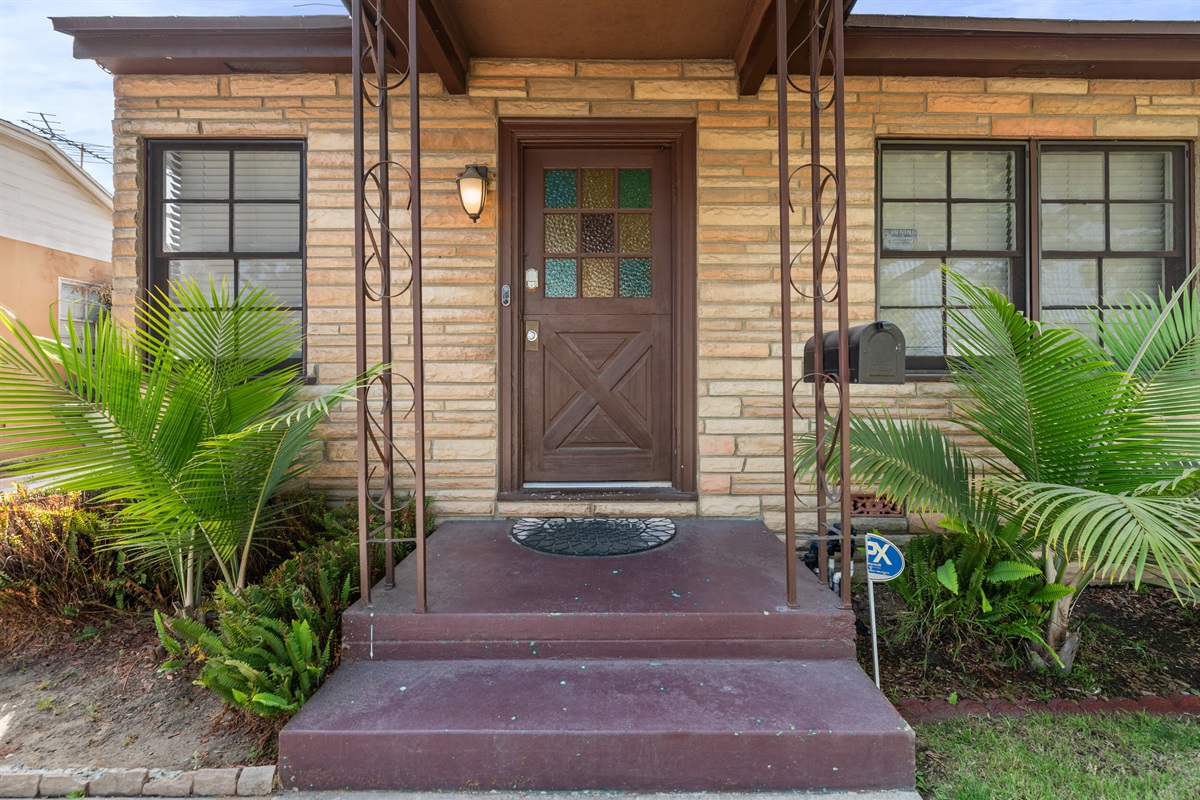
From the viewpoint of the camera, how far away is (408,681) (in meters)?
2.14

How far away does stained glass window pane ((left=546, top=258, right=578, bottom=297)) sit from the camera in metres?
3.72

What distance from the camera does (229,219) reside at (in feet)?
12.1

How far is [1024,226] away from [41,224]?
11579 millimetres

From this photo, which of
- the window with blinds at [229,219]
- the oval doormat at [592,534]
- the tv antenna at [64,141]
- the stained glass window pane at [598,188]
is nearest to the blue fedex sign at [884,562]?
the oval doormat at [592,534]

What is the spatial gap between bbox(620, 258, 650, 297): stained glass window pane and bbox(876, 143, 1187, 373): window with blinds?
138 centimetres

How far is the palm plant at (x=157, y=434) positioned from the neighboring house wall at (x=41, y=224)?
7.05 metres

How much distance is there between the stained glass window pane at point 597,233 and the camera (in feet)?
12.2

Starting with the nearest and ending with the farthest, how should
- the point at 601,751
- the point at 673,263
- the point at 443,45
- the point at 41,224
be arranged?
the point at 601,751 < the point at 443,45 < the point at 673,263 < the point at 41,224

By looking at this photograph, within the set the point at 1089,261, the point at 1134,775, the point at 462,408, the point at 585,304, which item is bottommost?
the point at 1134,775

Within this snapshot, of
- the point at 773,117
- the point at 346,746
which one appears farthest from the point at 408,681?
the point at 773,117

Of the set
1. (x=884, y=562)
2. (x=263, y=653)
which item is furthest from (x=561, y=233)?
(x=263, y=653)

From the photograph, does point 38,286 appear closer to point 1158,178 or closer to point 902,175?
point 902,175

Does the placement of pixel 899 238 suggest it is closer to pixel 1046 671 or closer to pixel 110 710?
pixel 1046 671

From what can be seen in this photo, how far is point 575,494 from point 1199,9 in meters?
4.40
